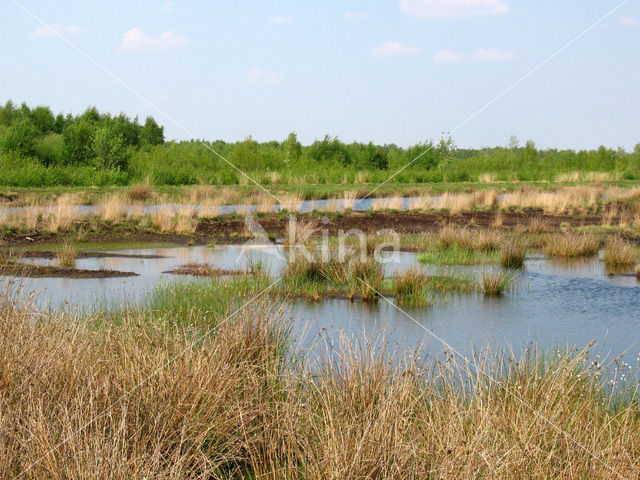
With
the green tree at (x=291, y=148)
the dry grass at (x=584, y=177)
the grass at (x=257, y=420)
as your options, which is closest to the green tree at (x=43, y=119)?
the green tree at (x=291, y=148)

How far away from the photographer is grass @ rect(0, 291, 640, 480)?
353cm

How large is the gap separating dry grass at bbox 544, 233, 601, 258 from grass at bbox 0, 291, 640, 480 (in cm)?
1052

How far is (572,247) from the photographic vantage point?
1554cm

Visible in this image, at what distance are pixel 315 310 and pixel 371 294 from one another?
1261mm

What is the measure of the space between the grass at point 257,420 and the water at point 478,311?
1447 millimetres

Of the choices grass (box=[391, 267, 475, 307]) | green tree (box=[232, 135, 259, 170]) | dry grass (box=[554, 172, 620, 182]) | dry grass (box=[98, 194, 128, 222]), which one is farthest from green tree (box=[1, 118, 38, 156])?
grass (box=[391, 267, 475, 307])

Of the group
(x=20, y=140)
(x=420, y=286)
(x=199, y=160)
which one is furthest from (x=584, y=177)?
(x=420, y=286)

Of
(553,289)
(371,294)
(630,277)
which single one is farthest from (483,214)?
(371,294)

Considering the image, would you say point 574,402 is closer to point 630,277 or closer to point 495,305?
point 495,305

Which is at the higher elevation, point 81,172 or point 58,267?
point 81,172

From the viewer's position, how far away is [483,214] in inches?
998

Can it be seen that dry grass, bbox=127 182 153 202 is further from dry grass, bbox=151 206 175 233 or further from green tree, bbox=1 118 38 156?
green tree, bbox=1 118 38 156

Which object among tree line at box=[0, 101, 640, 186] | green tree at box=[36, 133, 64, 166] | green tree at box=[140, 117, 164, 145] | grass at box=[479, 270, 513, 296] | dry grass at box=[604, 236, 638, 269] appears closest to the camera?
grass at box=[479, 270, 513, 296]

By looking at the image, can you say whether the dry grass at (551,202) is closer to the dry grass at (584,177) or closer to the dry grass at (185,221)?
the dry grass at (185,221)
